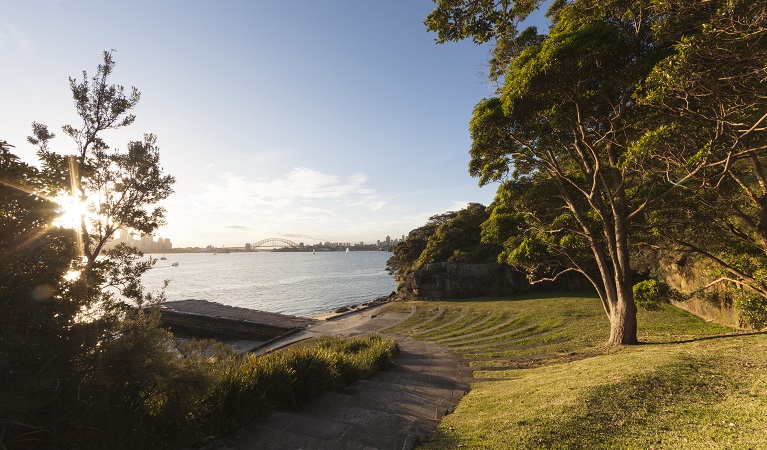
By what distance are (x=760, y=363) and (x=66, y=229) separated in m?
13.3

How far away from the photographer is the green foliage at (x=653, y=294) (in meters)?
12.1

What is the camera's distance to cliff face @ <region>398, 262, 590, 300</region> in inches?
1329

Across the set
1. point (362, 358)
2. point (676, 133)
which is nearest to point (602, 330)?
point (676, 133)

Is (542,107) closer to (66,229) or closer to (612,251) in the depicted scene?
(612,251)

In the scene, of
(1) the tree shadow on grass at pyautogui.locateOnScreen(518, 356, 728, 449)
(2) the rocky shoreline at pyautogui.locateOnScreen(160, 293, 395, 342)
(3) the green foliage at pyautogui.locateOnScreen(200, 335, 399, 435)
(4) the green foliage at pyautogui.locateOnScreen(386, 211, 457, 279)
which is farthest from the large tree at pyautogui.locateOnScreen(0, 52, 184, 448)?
(4) the green foliage at pyautogui.locateOnScreen(386, 211, 457, 279)

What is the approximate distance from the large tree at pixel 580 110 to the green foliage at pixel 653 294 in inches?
21.8

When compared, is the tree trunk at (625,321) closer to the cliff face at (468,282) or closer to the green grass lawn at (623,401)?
the green grass lawn at (623,401)

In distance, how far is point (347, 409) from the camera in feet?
24.2

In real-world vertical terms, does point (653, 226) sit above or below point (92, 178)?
below

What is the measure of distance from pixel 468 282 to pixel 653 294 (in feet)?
78.1

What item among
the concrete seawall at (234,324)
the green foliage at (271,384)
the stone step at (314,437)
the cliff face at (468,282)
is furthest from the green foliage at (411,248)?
the stone step at (314,437)

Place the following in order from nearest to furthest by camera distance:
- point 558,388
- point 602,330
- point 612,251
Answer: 1. point 558,388
2. point 612,251
3. point 602,330

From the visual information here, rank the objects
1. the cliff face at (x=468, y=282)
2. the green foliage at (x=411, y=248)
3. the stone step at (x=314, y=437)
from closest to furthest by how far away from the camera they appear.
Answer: the stone step at (x=314, y=437), the cliff face at (x=468, y=282), the green foliage at (x=411, y=248)

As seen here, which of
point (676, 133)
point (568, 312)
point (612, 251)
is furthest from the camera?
point (568, 312)
